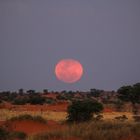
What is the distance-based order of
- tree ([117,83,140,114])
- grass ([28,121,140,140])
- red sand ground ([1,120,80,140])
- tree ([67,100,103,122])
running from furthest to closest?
tree ([117,83,140,114]) < tree ([67,100,103,122]) < red sand ground ([1,120,80,140]) < grass ([28,121,140,140])

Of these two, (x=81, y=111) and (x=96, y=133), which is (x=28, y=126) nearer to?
(x=81, y=111)

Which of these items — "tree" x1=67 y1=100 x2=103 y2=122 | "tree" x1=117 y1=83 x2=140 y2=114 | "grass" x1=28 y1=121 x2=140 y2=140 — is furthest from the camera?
"tree" x1=117 y1=83 x2=140 y2=114

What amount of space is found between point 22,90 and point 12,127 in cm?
9584

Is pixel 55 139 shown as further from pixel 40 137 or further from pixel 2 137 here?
pixel 2 137

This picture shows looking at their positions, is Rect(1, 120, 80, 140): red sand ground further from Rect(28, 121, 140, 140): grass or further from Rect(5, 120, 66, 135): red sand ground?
Rect(28, 121, 140, 140): grass

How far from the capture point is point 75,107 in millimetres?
34812

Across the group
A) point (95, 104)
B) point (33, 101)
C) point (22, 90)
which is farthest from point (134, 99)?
point (22, 90)

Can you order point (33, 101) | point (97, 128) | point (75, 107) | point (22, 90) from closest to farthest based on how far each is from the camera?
point (97, 128)
point (75, 107)
point (33, 101)
point (22, 90)

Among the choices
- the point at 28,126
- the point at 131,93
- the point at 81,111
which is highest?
the point at 131,93

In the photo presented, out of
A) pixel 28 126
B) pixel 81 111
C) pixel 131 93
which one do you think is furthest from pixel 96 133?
pixel 131 93

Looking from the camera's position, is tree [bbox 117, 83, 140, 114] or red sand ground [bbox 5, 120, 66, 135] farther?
tree [bbox 117, 83, 140, 114]

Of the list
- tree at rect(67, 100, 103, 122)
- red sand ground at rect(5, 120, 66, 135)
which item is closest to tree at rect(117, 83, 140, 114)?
tree at rect(67, 100, 103, 122)

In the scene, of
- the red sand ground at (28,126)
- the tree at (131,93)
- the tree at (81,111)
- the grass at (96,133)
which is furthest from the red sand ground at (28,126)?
the tree at (131,93)

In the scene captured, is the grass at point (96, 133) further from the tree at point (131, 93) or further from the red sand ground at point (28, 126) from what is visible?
the tree at point (131, 93)
